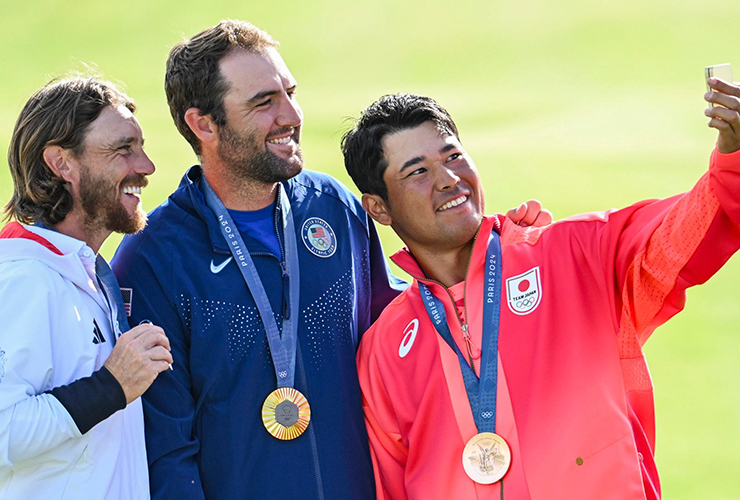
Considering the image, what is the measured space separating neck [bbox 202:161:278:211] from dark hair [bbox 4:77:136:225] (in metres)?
0.47

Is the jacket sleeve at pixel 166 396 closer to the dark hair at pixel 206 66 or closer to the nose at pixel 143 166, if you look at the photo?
the nose at pixel 143 166

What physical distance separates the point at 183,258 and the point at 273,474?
0.77 m

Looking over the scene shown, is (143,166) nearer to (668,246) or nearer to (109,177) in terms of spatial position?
(109,177)

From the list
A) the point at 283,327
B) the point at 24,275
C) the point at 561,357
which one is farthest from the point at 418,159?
the point at 24,275

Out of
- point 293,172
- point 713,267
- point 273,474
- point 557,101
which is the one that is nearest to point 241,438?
point 273,474

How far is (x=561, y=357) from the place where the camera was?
2.67 metres

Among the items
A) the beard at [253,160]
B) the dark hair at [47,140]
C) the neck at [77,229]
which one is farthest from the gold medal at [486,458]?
the dark hair at [47,140]

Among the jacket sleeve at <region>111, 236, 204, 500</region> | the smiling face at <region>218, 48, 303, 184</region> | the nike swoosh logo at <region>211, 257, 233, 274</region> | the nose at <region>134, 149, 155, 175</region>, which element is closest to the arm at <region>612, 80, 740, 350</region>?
the smiling face at <region>218, 48, 303, 184</region>

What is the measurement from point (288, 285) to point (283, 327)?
148mm

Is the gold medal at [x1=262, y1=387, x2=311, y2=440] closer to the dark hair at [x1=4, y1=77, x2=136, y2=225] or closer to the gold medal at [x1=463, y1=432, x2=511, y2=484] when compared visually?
the gold medal at [x1=463, y1=432, x2=511, y2=484]

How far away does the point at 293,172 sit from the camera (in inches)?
122

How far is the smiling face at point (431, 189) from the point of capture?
2934 millimetres

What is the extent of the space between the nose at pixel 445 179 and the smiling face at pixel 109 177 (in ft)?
3.22

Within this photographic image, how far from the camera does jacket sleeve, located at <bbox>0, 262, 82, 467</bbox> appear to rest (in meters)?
2.30
